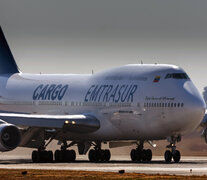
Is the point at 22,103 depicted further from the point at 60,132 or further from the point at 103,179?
the point at 103,179

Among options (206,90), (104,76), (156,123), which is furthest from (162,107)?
(206,90)

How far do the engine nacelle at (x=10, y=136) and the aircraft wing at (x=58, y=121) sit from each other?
1.64 meters

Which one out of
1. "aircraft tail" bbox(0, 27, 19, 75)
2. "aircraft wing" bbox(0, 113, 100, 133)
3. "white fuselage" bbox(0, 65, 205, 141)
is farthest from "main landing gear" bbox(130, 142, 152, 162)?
"aircraft tail" bbox(0, 27, 19, 75)

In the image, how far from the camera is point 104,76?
66938 millimetres

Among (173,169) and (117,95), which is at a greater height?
(117,95)

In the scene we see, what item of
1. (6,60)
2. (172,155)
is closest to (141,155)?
(172,155)

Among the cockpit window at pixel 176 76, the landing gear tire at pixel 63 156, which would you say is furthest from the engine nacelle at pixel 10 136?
the cockpit window at pixel 176 76

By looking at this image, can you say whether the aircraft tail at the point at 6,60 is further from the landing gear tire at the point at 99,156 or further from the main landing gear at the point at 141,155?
the main landing gear at the point at 141,155

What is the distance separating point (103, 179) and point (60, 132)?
78.5 feet

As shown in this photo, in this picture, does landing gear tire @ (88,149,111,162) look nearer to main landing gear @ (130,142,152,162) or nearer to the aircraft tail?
main landing gear @ (130,142,152,162)

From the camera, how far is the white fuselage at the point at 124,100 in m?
60.7

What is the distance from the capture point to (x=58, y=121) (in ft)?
210

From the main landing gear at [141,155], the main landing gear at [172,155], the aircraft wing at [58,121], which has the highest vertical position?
the aircraft wing at [58,121]

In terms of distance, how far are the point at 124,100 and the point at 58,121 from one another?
4825 millimetres
